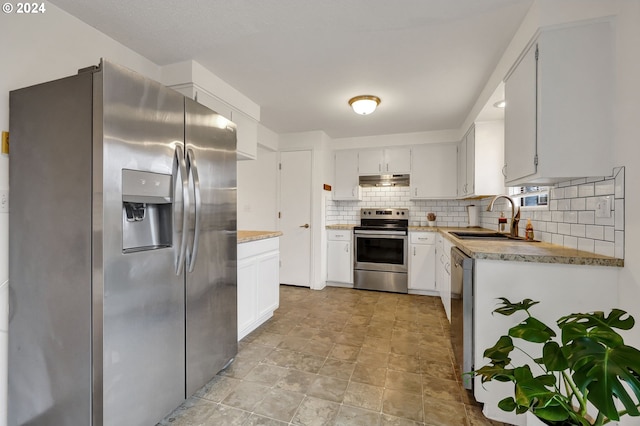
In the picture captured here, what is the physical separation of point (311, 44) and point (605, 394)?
7.37ft

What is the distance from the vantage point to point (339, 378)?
197cm

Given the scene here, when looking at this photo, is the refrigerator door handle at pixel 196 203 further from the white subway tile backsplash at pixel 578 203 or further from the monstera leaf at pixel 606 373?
the white subway tile backsplash at pixel 578 203

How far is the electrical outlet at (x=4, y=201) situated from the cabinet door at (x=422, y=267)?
153 inches

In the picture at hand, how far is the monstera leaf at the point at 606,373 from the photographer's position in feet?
2.31

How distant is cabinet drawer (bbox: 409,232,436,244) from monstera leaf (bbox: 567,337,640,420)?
3.21m

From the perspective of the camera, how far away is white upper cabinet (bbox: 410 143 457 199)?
412 centimetres

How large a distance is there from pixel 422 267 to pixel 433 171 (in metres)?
1.40

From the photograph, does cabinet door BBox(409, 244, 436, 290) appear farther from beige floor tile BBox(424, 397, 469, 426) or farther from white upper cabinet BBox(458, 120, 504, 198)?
beige floor tile BBox(424, 397, 469, 426)

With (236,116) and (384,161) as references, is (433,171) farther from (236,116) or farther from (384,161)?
(236,116)

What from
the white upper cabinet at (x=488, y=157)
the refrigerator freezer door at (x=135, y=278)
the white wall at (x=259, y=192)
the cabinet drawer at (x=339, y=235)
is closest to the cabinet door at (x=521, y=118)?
the white upper cabinet at (x=488, y=157)

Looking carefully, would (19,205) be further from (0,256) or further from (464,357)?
(464,357)

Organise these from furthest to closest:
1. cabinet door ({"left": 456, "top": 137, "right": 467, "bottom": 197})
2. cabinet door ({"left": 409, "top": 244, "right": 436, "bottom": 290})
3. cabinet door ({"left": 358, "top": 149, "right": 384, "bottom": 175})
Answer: cabinet door ({"left": 358, "top": 149, "right": 384, "bottom": 175})
cabinet door ({"left": 409, "top": 244, "right": 436, "bottom": 290})
cabinet door ({"left": 456, "top": 137, "right": 467, "bottom": 197})

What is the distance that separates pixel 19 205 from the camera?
4.62 feet

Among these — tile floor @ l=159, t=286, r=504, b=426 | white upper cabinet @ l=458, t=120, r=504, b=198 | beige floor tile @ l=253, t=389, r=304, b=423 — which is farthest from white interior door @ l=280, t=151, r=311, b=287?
beige floor tile @ l=253, t=389, r=304, b=423
